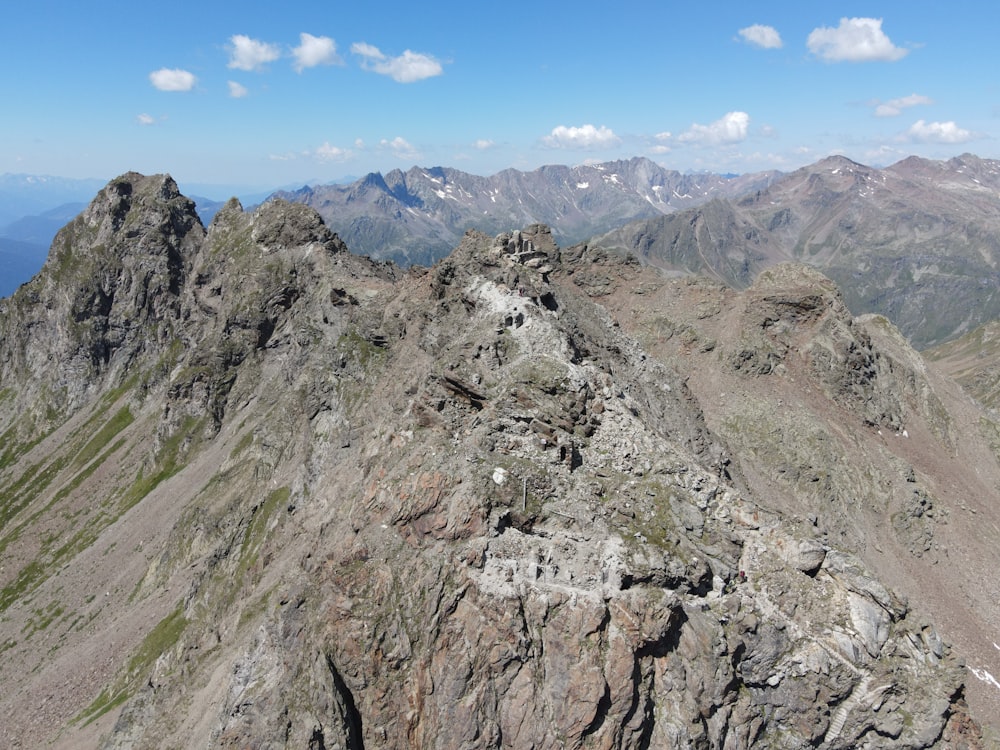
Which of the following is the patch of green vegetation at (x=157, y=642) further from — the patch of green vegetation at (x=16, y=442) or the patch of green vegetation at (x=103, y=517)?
the patch of green vegetation at (x=16, y=442)

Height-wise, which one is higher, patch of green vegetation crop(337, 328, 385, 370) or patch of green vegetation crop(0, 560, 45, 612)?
patch of green vegetation crop(337, 328, 385, 370)

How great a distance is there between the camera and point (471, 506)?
3509cm

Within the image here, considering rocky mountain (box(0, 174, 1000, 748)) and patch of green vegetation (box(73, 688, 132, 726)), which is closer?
rocky mountain (box(0, 174, 1000, 748))

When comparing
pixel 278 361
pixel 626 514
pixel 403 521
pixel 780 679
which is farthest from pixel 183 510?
pixel 780 679

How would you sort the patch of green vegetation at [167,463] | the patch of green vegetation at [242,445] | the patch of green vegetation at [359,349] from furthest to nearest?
the patch of green vegetation at [167,463] → the patch of green vegetation at [242,445] → the patch of green vegetation at [359,349]

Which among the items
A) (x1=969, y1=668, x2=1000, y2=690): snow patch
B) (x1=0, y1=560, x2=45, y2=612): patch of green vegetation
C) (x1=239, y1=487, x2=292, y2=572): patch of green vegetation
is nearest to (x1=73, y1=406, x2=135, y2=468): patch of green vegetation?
(x1=0, y1=560, x2=45, y2=612): patch of green vegetation

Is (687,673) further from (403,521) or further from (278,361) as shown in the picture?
(278,361)

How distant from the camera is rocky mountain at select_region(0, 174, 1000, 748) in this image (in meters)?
32.0

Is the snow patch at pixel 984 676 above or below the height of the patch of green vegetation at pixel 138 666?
above

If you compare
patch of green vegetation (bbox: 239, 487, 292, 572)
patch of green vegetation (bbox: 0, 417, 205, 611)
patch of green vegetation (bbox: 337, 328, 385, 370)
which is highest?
patch of green vegetation (bbox: 337, 328, 385, 370)

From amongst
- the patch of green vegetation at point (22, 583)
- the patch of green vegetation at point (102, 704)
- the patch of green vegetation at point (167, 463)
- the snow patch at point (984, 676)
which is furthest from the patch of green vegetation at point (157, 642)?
the snow patch at point (984, 676)

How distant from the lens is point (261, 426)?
100 m

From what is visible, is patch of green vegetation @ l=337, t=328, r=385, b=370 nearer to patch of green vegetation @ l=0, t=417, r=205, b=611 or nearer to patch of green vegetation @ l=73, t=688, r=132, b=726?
patch of green vegetation @ l=0, t=417, r=205, b=611

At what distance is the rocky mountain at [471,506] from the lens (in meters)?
32.0
